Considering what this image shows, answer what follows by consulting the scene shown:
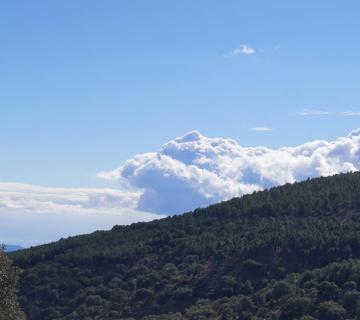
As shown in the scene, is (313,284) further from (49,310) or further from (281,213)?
(281,213)

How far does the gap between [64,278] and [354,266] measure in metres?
26.9

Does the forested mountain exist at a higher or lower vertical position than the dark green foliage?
higher

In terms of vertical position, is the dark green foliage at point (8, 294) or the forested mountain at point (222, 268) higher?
the forested mountain at point (222, 268)

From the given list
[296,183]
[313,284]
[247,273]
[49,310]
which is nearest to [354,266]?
[313,284]

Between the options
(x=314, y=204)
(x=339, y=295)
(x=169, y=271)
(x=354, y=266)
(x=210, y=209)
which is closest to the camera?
(x=339, y=295)

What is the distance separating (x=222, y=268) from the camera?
64812 millimetres

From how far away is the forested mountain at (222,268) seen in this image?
51.8 metres

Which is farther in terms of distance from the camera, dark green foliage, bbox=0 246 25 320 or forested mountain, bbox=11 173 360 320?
forested mountain, bbox=11 173 360 320

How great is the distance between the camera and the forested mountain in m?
51.8

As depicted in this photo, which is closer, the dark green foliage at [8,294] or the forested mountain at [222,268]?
the dark green foliage at [8,294]

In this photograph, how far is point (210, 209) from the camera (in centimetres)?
8944

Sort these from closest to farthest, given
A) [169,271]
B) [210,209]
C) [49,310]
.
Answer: [49,310], [169,271], [210,209]

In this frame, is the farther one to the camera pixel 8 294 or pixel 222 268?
pixel 222 268

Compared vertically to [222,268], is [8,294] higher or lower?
lower
